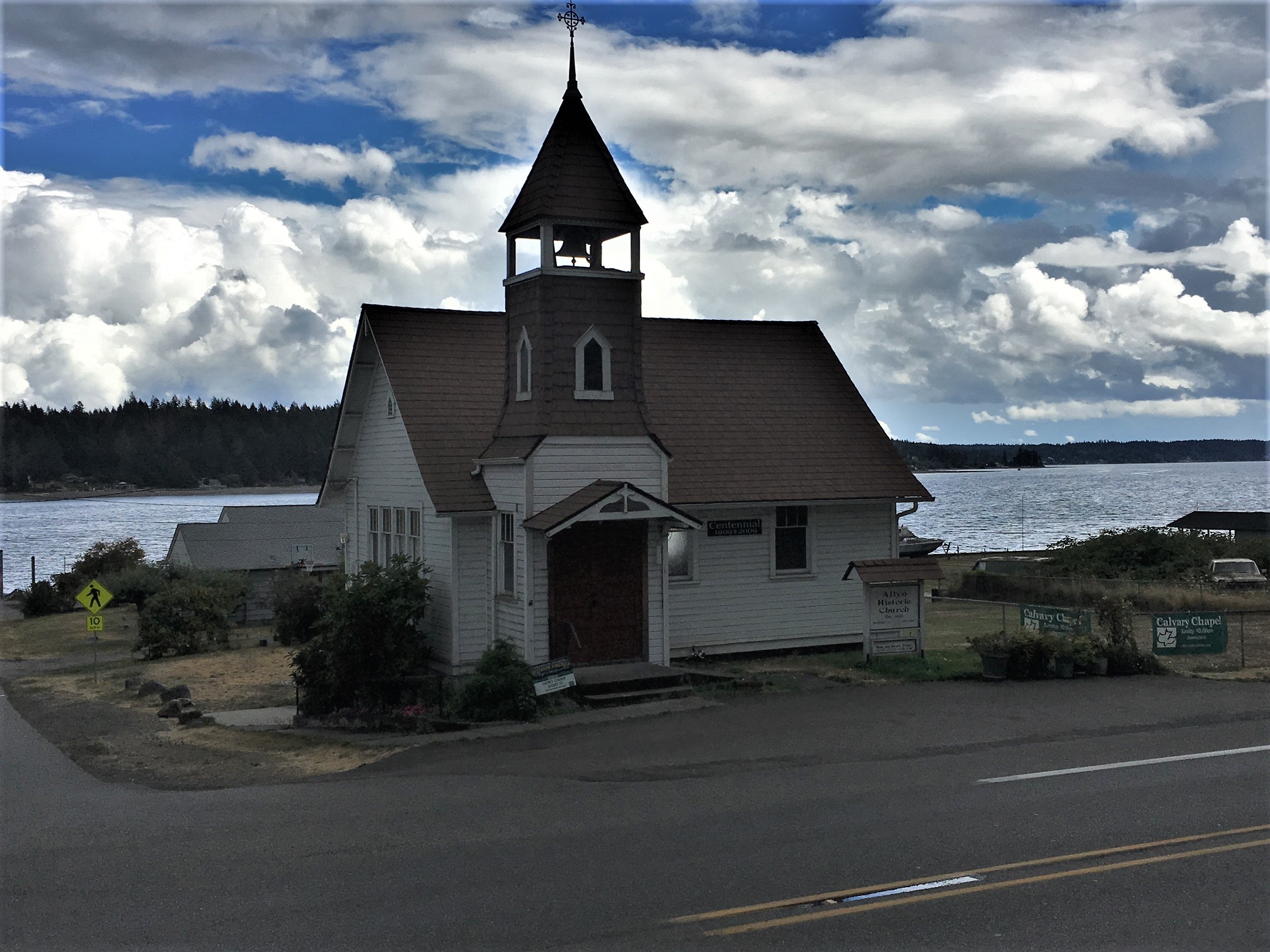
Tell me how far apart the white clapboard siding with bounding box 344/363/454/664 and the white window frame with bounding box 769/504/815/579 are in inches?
265

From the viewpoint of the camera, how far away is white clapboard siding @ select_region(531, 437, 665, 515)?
19547 millimetres

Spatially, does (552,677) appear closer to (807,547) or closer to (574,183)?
(807,547)

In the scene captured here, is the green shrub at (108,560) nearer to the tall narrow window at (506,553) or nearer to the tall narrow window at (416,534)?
the tall narrow window at (416,534)

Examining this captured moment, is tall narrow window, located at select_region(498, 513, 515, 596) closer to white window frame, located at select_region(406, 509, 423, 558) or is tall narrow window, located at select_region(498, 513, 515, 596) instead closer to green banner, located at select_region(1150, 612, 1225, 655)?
white window frame, located at select_region(406, 509, 423, 558)

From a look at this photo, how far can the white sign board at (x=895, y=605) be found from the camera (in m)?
21.2

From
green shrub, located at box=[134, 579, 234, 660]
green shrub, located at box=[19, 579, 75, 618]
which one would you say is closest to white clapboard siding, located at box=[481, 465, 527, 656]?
green shrub, located at box=[134, 579, 234, 660]

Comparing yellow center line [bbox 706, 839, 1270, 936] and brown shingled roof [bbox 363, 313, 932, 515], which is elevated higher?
brown shingled roof [bbox 363, 313, 932, 515]

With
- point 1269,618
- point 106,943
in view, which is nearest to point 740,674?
point 106,943

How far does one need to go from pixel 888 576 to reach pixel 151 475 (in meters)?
168

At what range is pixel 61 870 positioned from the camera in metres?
10.1

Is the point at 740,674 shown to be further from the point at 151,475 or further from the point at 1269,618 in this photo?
the point at 151,475

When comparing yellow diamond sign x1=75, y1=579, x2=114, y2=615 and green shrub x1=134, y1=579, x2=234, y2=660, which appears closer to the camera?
yellow diamond sign x1=75, y1=579, x2=114, y2=615

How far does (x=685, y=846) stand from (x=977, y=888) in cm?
261

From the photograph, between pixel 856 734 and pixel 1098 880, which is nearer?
pixel 1098 880
